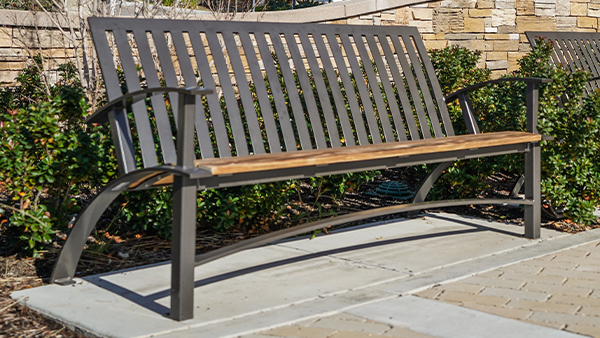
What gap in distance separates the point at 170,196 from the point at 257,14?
2990mm

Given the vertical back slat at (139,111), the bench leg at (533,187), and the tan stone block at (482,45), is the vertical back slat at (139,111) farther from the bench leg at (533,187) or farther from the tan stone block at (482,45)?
the tan stone block at (482,45)

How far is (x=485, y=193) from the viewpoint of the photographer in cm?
567

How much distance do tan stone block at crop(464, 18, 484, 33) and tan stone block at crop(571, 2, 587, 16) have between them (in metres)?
1.89

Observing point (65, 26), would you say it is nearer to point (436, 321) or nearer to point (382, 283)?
point (382, 283)

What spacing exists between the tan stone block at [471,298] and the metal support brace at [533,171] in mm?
1284

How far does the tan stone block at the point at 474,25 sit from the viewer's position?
781cm

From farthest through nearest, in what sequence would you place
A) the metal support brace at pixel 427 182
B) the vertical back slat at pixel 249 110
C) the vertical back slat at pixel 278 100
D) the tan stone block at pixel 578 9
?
the tan stone block at pixel 578 9
the metal support brace at pixel 427 182
the vertical back slat at pixel 278 100
the vertical back slat at pixel 249 110

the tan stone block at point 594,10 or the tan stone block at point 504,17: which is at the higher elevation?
the tan stone block at point 594,10

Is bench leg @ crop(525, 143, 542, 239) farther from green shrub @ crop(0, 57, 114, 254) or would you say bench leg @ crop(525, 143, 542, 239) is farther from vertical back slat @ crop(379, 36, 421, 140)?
green shrub @ crop(0, 57, 114, 254)

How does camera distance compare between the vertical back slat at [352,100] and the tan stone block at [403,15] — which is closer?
the vertical back slat at [352,100]

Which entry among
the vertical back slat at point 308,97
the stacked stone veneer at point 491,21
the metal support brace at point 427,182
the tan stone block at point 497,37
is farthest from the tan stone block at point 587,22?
the vertical back slat at point 308,97

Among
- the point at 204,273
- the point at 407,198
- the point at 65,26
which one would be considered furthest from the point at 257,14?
the point at 204,273

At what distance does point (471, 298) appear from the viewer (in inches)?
116

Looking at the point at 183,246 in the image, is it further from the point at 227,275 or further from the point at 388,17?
the point at 388,17
